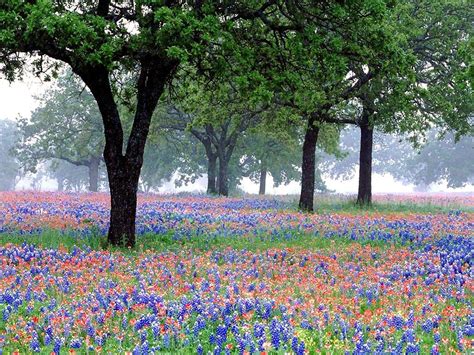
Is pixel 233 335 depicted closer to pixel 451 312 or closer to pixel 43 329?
pixel 43 329

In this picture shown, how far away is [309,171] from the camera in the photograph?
2517 centimetres

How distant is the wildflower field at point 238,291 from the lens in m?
6.34

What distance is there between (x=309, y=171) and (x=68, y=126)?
3381cm

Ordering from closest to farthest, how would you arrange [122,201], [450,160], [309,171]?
[122,201]
[309,171]
[450,160]

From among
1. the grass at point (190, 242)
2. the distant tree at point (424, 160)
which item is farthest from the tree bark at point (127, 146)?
the distant tree at point (424, 160)

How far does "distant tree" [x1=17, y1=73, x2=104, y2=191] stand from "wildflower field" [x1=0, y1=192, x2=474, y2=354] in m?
34.3

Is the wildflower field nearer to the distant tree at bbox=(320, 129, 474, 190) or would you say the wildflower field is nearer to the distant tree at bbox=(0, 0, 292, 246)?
the distant tree at bbox=(0, 0, 292, 246)

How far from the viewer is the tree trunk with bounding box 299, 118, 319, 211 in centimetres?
2480

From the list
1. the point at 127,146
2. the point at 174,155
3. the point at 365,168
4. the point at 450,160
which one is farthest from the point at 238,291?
the point at 450,160

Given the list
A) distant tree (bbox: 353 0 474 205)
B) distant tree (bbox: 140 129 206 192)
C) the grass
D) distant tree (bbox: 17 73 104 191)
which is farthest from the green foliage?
the grass

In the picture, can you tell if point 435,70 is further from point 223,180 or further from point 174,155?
point 174,155

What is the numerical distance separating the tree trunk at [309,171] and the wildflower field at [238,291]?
876 centimetres

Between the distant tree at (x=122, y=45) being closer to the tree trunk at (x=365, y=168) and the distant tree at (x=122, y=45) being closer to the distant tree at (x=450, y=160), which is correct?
the tree trunk at (x=365, y=168)

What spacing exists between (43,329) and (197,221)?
11.5m
